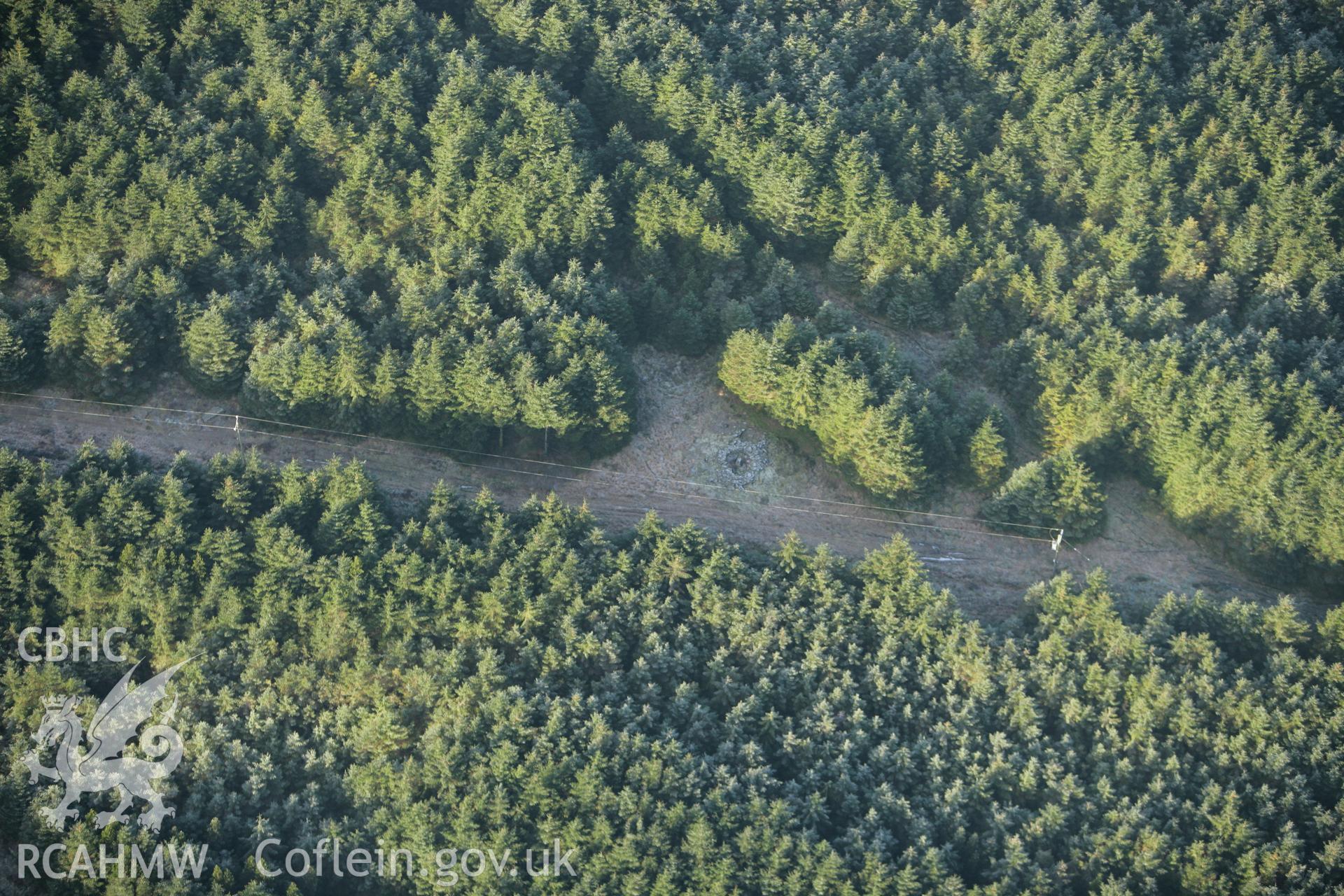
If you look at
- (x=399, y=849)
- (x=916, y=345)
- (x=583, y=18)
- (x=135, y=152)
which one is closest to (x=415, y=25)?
(x=583, y=18)

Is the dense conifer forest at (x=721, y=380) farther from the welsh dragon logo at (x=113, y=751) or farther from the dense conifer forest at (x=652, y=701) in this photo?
the welsh dragon logo at (x=113, y=751)

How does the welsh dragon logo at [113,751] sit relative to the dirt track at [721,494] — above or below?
below

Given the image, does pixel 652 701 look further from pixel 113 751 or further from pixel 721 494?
pixel 113 751

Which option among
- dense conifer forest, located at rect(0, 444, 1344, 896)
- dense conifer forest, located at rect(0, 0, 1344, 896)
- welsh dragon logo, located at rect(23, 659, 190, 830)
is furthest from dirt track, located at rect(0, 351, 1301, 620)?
welsh dragon logo, located at rect(23, 659, 190, 830)

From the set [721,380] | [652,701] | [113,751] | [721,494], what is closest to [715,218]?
[721,380]

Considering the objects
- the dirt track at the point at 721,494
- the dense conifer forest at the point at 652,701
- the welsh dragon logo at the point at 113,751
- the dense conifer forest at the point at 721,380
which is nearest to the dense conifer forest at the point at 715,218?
the dense conifer forest at the point at 721,380

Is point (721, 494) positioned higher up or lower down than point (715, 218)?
lower down

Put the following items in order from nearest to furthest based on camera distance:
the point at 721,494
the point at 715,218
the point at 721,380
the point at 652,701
Answer: the point at 652,701, the point at 721,494, the point at 721,380, the point at 715,218
